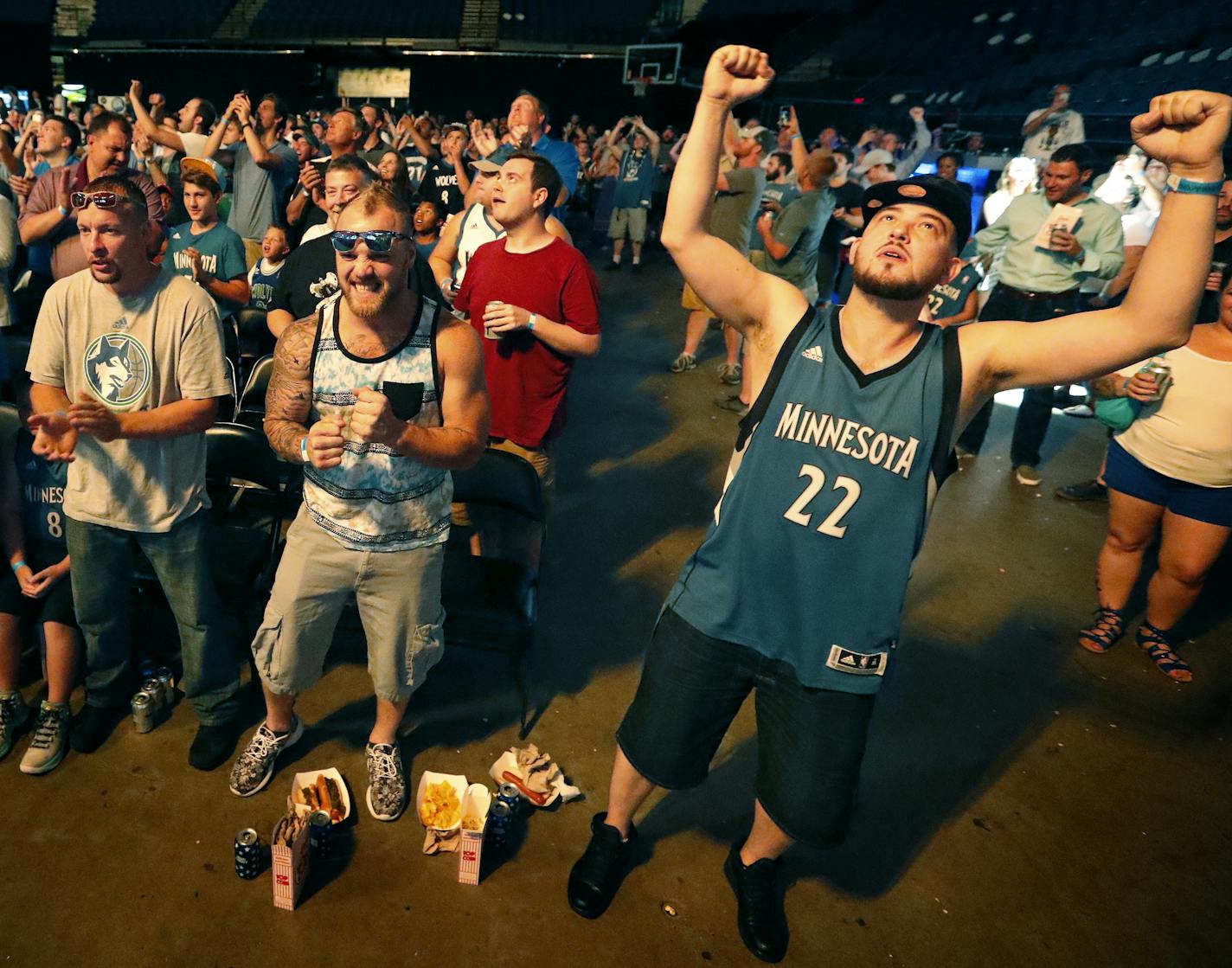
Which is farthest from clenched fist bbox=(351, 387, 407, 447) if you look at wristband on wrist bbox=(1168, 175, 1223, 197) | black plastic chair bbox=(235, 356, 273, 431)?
black plastic chair bbox=(235, 356, 273, 431)

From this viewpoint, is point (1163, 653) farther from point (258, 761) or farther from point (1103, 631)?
point (258, 761)

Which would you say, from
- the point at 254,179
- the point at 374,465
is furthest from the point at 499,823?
the point at 254,179

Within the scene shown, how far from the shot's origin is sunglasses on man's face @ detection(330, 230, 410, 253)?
2.27 metres

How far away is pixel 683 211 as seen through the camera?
6.70 ft

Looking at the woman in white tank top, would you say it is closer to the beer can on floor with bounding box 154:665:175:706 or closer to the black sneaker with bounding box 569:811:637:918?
the black sneaker with bounding box 569:811:637:918

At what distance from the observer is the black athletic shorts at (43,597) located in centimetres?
296

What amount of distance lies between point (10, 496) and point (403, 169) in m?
3.68

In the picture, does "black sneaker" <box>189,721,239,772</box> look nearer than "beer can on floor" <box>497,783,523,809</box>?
No

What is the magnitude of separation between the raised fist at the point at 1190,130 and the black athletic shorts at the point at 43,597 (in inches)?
140

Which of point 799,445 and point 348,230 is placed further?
point 348,230

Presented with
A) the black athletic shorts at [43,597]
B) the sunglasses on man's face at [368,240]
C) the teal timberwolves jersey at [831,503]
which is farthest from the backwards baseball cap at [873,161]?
the black athletic shorts at [43,597]

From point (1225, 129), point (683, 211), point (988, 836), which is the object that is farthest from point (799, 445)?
point (988, 836)

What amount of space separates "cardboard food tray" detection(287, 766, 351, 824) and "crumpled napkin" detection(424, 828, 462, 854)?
311mm

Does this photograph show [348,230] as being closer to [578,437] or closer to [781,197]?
[578,437]
